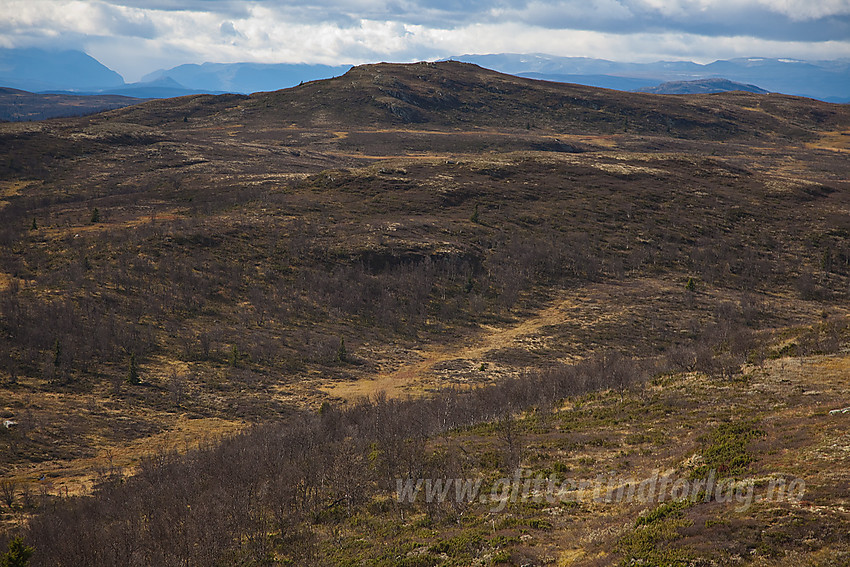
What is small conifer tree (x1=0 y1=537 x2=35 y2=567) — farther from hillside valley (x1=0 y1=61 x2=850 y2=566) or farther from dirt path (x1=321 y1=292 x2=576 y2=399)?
dirt path (x1=321 y1=292 x2=576 y2=399)

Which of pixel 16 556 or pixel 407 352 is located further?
pixel 407 352

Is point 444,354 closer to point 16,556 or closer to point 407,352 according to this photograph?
point 407,352

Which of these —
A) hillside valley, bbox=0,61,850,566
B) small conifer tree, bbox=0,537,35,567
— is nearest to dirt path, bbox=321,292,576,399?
hillside valley, bbox=0,61,850,566

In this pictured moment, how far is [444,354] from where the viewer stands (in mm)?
63281

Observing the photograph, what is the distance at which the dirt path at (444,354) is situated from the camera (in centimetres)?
5341

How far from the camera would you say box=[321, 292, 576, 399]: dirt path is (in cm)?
5341

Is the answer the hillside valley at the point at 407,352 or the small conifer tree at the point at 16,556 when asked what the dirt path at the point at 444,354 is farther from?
the small conifer tree at the point at 16,556

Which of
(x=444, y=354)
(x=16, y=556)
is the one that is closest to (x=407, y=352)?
(x=444, y=354)

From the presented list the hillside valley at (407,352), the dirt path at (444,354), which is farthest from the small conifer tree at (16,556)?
the dirt path at (444,354)

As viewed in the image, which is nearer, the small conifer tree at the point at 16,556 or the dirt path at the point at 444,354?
the small conifer tree at the point at 16,556

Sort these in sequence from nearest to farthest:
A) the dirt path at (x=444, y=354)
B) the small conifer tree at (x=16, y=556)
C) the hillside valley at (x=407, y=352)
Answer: the small conifer tree at (x=16, y=556) → the hillside valley at (x=407, y=352) → the dirt path at (x=444, y=354)

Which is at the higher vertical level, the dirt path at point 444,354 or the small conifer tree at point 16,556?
the small conifer tree at point 16,556

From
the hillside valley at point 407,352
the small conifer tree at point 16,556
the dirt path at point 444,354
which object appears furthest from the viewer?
the dirt path at point 444,354

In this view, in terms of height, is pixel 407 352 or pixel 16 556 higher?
pixel 16 556
